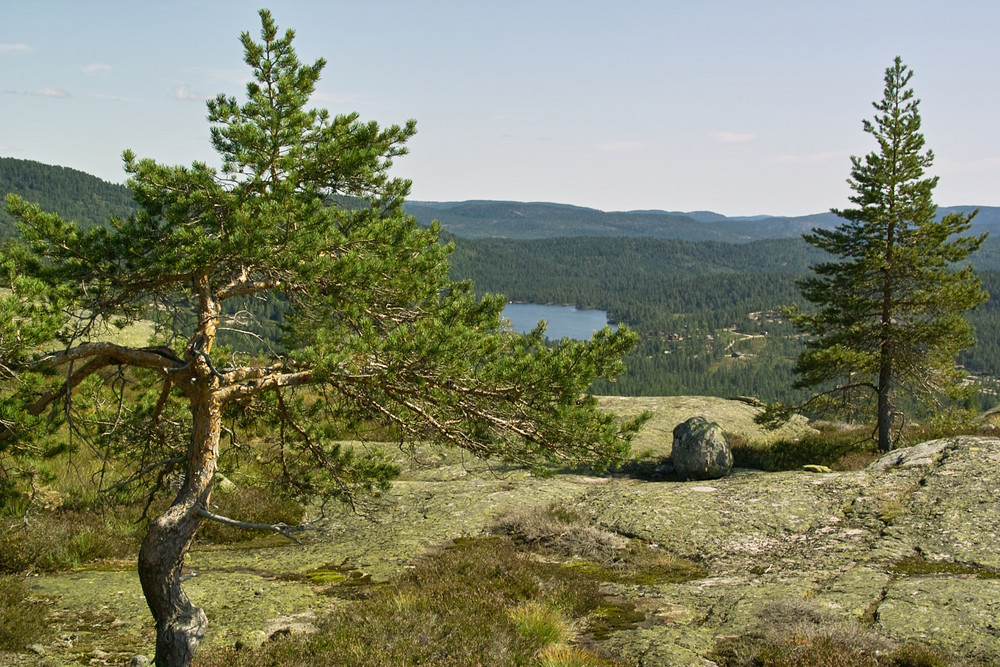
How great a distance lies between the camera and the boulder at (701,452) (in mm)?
17094

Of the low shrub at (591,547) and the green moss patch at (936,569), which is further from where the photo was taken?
the low shrub at (591,547)

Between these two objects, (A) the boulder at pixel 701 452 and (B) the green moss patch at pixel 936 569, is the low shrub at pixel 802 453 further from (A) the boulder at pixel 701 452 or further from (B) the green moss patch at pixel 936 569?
(B) the green moss patch at pixel 936 569

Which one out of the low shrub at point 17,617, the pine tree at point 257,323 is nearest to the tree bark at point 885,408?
the pine tree at point 257,323

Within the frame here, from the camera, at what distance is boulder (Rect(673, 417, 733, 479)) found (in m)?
17.1

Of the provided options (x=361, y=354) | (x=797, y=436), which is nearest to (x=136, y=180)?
(x=361, y=354)

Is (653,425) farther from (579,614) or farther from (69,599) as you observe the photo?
(69,599)

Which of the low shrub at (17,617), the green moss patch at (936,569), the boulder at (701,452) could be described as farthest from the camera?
the boulder at (701,452)

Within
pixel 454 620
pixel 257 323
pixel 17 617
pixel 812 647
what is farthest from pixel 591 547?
pixel 17 617

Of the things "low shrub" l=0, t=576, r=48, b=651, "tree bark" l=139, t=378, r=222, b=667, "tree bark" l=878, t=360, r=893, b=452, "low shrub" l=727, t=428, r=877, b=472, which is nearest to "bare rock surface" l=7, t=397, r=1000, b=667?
"low shrub" l=0, t=576, r=48, b=651

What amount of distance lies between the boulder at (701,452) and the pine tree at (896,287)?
5833 millimetres

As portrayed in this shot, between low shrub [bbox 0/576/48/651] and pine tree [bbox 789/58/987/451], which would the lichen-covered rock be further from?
low shrub [bbox 0/576/48/651]

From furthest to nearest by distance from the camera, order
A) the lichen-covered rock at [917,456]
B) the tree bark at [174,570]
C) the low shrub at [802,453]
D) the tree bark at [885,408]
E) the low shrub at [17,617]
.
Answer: the tree bark at [885,408] < the low shrub at [802,453] < the lichen-covered rock at [917,456] < the low shrub at [17,617] < the tree bark at [174,570]

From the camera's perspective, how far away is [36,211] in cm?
608

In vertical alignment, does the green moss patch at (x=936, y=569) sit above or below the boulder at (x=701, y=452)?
above
